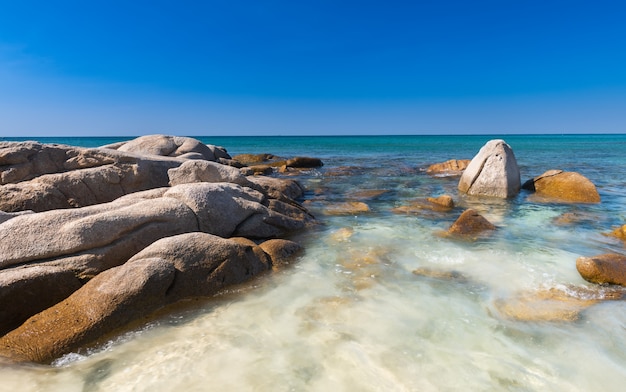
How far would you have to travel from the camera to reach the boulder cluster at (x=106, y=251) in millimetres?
4133

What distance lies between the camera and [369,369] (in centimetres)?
373

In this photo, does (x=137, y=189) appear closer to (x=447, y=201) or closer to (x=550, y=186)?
(x=447, y=201)

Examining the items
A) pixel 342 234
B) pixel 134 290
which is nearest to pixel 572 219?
pixel 342 234

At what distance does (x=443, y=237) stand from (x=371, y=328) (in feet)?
14.5

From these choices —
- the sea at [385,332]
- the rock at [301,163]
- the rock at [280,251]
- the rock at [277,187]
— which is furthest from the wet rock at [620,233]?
the rock at [301,163]

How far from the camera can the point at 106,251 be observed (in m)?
5.27

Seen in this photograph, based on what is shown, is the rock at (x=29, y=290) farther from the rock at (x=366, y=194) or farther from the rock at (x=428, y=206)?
the rock at (x=366, y=194)

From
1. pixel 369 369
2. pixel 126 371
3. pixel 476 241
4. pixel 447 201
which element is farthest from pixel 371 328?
pixel 447 201

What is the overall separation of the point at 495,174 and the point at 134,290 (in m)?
Result: 13.1

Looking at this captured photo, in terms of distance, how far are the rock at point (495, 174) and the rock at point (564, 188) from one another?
87cm

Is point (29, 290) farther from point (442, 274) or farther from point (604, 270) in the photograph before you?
point (604, 270)

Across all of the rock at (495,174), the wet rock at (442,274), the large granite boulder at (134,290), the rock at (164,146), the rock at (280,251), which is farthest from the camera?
the rock at (164,146)

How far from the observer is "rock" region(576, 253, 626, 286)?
556cm

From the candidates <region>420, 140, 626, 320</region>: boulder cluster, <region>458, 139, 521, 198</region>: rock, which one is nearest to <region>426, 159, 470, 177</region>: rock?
<region>420, 140, 626, 320</region>: boulder cluster
